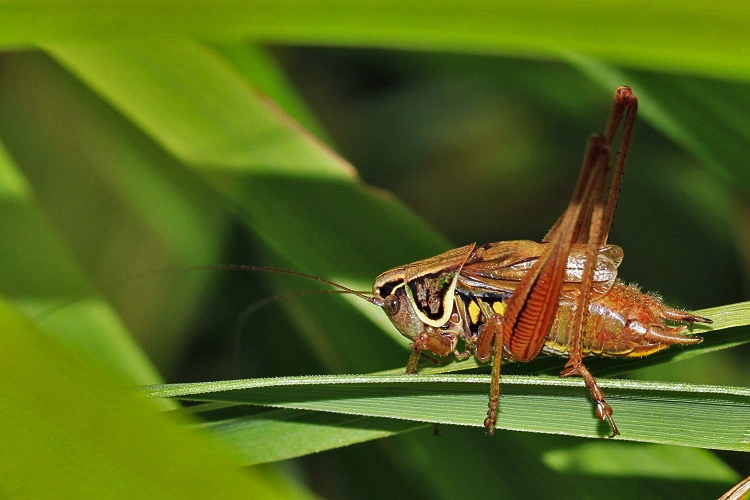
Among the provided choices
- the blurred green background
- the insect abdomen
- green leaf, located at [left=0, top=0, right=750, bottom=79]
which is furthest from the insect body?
green leaf, located at [left=0, top=0, right=750, bottom=79]

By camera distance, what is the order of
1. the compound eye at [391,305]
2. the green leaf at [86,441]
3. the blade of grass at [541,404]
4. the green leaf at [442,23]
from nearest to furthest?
the green leaf at [86,441] → the green leaf at [442,23] → the blade of grass at [541,404] → the compound eye at [391,305]

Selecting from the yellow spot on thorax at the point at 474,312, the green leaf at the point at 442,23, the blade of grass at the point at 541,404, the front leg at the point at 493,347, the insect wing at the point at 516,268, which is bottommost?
the blade of grass at the point at 541,404

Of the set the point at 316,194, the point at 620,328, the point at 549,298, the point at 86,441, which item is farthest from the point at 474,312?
the point at 86,441

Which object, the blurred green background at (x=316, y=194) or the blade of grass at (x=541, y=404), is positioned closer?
the blurred green background at (x=316, y=194)


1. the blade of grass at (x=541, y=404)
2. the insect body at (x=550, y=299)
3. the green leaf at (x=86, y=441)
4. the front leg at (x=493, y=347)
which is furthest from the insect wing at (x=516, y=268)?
the green leaf at (x=86, y=441)

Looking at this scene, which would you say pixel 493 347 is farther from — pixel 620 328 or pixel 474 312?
pixel 620 328

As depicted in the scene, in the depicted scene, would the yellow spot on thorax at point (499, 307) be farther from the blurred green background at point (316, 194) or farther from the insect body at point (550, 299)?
the blurred green background at point (316, 194)

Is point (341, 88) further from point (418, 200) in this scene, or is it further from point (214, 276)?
point (214, 276)
